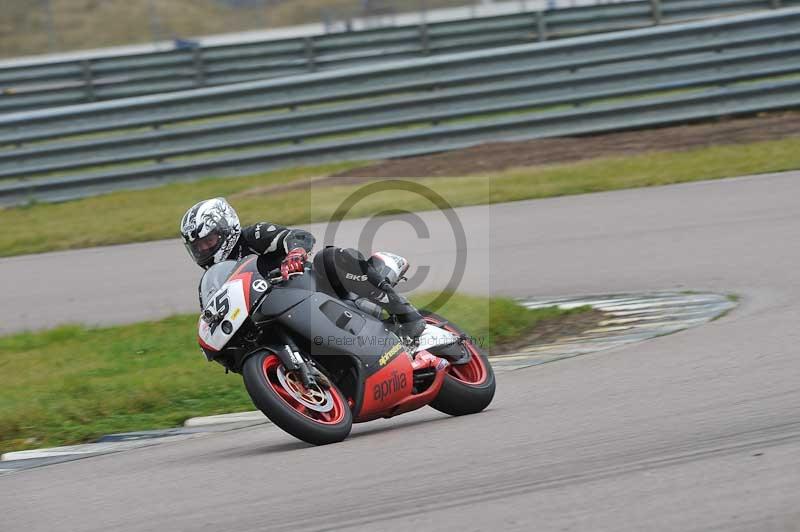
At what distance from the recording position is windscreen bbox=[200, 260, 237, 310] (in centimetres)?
599

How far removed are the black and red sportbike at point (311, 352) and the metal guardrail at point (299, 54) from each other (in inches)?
562

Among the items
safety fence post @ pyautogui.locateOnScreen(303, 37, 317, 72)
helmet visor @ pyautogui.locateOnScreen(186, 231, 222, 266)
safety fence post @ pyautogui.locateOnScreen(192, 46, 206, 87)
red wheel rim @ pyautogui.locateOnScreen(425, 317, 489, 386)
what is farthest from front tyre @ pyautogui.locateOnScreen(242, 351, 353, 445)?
safety fence post @ pyautogui.locateOnScreen(192, 46, 206, 87)

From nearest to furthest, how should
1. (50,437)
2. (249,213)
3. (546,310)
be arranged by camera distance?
1. (50,437)
2. (546,310)
3. (249,213)

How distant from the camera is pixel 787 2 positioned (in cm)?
2062

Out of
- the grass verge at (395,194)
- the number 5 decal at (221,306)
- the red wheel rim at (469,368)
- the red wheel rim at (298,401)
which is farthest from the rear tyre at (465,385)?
the grass verge at (395,194)

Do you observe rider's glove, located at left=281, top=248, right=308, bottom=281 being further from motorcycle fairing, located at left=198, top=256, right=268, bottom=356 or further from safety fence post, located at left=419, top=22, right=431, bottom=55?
safety fence post, located at left=419, top=22, right=431, bottom=55

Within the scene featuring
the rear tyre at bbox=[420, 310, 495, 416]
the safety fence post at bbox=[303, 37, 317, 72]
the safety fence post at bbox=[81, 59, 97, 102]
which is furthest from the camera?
the safety fence post at bbox=[303, 37, 317, 72]

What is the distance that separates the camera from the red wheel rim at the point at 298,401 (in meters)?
5.68

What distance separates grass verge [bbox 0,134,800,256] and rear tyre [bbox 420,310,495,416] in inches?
268

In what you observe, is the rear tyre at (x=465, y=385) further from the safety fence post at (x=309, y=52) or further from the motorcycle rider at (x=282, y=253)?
the safety fence post at (x=309, y=52)

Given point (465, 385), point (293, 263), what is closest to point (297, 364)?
point (293, 263)

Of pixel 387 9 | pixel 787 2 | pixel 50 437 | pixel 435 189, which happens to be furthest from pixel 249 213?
pixel 387 9

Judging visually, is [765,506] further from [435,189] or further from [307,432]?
[435,189]

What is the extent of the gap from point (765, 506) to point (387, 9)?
26087 millimetres
